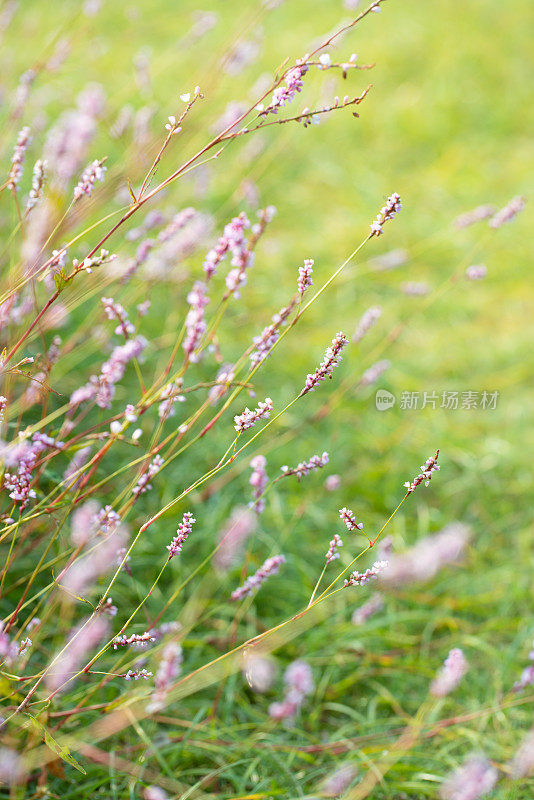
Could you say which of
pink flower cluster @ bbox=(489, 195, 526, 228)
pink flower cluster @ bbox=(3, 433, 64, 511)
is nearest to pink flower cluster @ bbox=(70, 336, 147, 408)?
pink flower cluster @ bbox=(3, 433, 64, 511)

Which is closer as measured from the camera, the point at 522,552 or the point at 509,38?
the point at 522,552

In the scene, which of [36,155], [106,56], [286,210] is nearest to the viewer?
[36,155]

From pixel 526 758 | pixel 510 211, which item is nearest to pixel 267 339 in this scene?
pixel 526 758

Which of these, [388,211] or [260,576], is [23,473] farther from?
[388,211]

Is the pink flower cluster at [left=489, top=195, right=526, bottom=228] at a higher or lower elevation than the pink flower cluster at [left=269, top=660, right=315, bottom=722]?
higher

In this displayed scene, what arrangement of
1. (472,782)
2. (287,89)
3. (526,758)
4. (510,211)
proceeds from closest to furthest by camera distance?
(287,89) < (472,782) < (526,758) < (510,211)

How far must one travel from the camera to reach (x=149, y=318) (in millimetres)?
3184

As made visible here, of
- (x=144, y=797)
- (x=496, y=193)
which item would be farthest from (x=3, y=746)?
(x=496, y=193)

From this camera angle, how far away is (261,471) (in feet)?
5.08

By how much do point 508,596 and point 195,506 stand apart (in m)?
1.06

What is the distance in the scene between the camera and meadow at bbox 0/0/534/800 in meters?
1.49

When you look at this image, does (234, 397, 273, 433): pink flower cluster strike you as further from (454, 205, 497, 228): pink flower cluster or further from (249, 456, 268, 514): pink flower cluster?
(454, 205, 497, 228): pink flower cluster

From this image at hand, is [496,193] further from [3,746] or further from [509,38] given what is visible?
[3,746]

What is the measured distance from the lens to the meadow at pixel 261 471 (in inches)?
58.5
